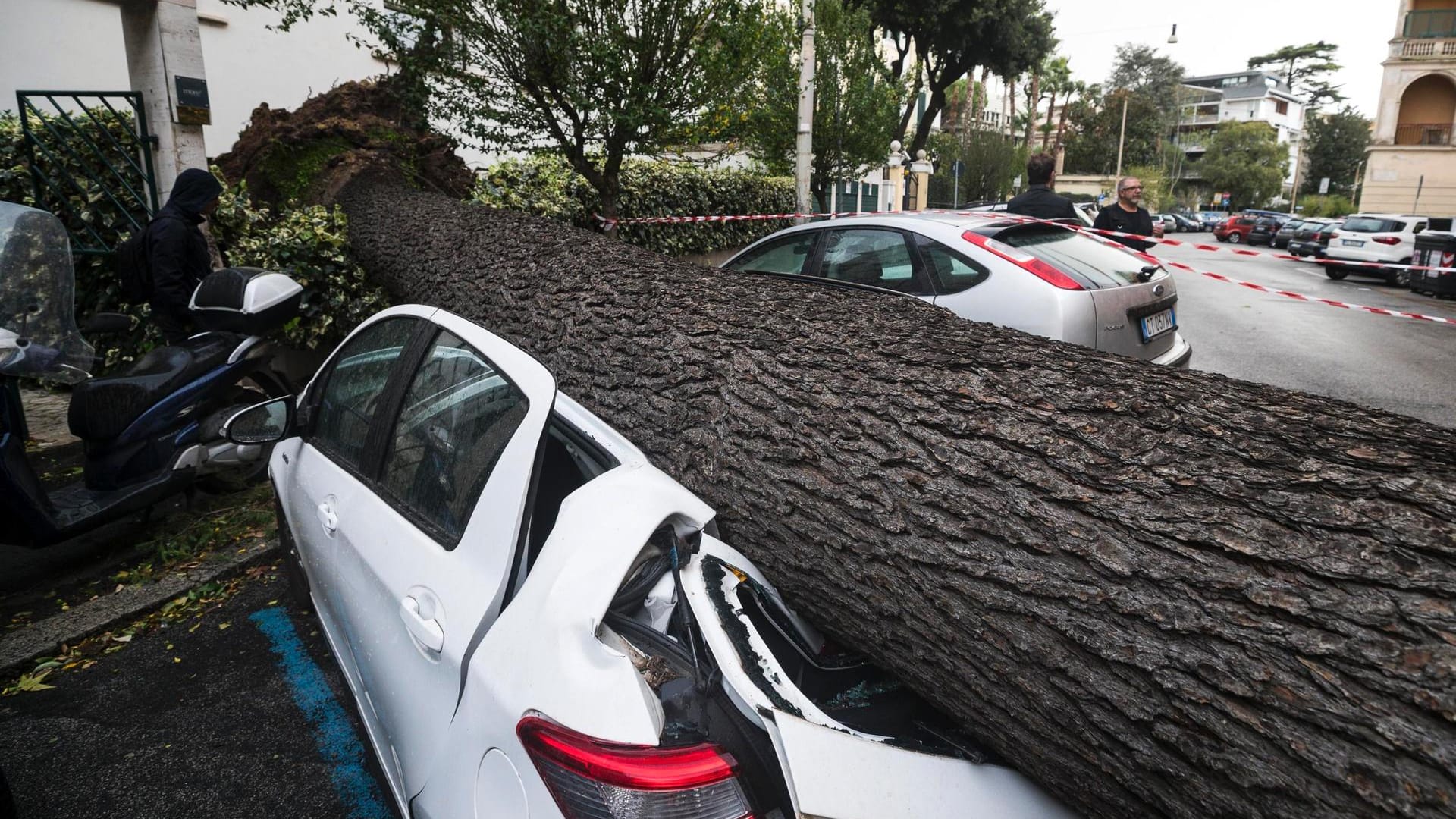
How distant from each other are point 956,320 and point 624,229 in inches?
378

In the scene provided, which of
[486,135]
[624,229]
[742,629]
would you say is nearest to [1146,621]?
[742,629]

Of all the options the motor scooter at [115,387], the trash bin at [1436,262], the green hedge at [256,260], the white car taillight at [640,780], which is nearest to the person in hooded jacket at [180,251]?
the motor scooter at [115,387]

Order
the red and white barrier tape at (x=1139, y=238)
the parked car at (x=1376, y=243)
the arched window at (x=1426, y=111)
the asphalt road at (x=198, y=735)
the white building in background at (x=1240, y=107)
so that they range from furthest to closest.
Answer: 1. the white building in background at (x=1240, y=107)
2. the arched window at (x=1426, y=111)
3. the parked car at (x=1376, y=243)
4. the red and white barrier tape at (x=1139, y=238)
5. the asphalt road at (x=198, y=735)

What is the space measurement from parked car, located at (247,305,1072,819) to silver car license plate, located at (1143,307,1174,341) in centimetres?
376

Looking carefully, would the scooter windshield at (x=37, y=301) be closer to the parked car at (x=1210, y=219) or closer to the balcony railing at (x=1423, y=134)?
the balcony railing at (x=1423, y=134)

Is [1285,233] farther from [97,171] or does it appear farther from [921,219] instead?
[97,171]

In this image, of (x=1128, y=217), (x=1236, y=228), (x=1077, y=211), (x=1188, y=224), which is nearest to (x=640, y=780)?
(x=1128, y=217)

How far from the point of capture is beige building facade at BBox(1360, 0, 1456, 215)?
1458 inches

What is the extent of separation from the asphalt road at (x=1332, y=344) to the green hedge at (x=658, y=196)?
7.11 metres

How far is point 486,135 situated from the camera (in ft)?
26.2

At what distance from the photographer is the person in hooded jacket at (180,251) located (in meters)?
4.82

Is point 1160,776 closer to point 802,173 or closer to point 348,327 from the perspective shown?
point 348,327

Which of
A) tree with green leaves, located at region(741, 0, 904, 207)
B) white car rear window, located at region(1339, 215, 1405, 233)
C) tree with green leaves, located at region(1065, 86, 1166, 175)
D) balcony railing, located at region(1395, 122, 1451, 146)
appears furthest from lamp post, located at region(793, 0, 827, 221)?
tree with green leaves, located at region(1065, 86, 1166, 175)

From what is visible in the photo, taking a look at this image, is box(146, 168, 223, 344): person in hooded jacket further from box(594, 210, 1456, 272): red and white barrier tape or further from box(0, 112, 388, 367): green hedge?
box(594, 210, 1456, 272): red and white barrier tape
